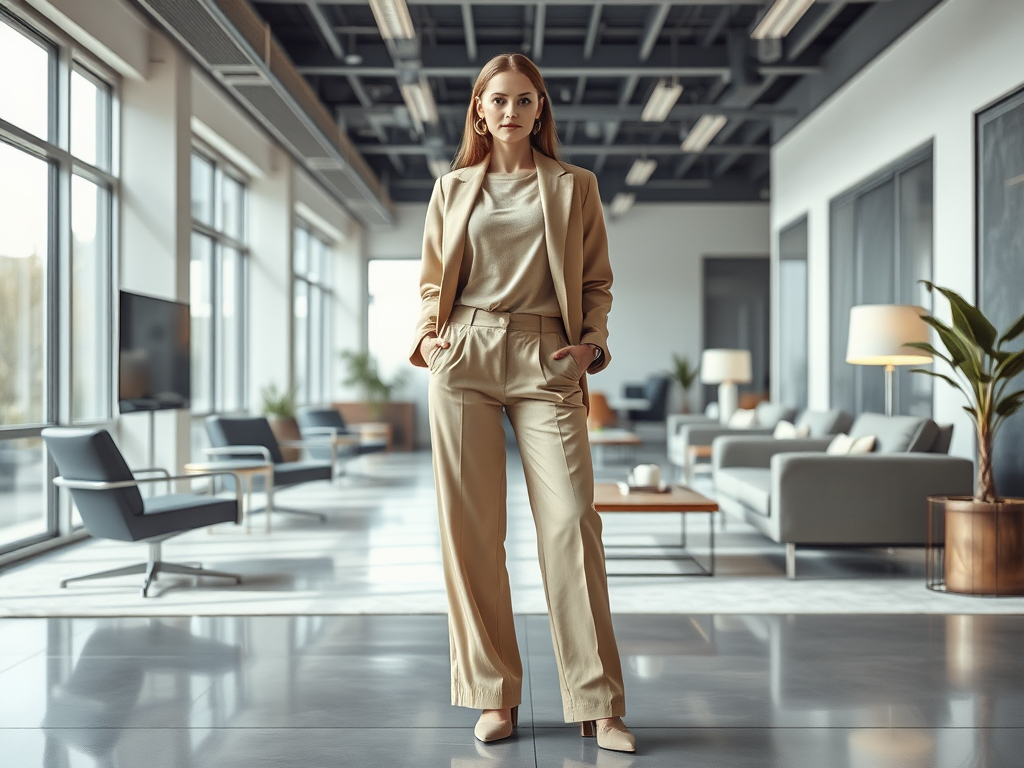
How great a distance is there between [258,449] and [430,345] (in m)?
4.20

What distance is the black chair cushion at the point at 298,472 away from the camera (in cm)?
664

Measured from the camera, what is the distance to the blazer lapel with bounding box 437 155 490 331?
2.31m

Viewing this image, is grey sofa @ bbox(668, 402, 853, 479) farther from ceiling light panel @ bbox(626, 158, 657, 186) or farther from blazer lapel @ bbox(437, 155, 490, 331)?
blazer lapel @ bbox(437, 155, 490, 331)

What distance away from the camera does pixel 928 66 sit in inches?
255

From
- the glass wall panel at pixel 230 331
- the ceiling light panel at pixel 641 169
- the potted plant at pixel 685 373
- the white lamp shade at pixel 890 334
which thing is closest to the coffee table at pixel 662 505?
the white lamp shade at pixel 890 334

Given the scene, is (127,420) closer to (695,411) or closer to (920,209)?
(920,209)

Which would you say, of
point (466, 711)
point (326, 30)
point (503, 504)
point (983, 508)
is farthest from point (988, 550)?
point (326, 30)

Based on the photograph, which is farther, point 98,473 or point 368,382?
point 368,382

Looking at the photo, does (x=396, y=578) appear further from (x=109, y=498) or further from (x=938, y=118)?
(x=938, y=118)

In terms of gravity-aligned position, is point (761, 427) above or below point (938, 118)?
below

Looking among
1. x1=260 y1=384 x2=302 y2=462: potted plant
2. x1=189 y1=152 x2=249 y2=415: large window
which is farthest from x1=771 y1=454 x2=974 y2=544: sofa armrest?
x1=189 y1=152 x2=249 y2=415: large window

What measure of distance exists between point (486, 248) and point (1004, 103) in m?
4.37

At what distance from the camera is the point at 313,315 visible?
13070 millimetres

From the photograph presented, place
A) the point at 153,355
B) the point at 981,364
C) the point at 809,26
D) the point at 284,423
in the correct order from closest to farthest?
the point at 981,364
the point at 153,355
the point at 809,26
the point at 284,423
